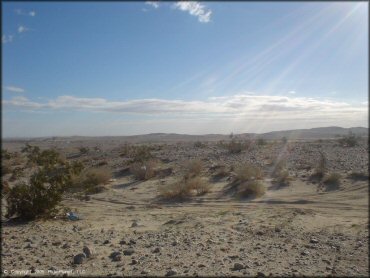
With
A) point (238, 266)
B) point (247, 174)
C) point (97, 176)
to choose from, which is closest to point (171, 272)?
point (238, 266)

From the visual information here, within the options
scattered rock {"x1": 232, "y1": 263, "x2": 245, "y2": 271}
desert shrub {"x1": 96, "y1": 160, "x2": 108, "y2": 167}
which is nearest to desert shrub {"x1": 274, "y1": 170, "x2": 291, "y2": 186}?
scattered rock {"x1": 232, "y1": 263, "x2": 245, "y2": 271}

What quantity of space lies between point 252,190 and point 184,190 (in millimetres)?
2484

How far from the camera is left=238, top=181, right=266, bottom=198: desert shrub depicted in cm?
1458

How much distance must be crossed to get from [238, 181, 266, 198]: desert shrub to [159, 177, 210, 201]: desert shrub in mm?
1606

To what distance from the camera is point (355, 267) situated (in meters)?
6.57

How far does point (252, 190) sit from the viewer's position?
1473cm

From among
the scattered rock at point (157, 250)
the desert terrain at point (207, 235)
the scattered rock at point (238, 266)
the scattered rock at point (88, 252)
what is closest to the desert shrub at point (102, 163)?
the desert terrain at point (207, 235)

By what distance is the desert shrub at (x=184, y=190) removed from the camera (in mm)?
15023

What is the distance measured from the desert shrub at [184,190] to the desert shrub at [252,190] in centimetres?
161

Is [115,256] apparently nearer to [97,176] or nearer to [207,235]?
[207,235]

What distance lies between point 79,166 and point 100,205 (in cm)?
230

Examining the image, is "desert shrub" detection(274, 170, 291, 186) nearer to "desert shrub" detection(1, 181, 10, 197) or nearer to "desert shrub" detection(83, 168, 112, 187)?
"desert shrub" detection(83, 168, 112, 187)

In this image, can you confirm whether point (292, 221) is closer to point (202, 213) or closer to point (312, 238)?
point (312, 238)

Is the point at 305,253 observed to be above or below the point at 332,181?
below
